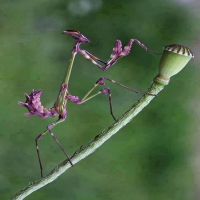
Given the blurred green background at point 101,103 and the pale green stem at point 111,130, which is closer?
the pale green stem at point 111,130

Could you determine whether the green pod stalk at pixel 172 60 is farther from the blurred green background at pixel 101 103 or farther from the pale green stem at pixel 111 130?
the blurred green background at pixel 101 103

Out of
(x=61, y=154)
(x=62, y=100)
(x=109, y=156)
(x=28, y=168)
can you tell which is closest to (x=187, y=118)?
(x=109, y=156)

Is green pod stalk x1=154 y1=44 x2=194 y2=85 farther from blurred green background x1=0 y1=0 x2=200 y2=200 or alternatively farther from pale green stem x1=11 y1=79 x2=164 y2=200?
blurred green background x1=0 y1=0 x2=200 y2=200

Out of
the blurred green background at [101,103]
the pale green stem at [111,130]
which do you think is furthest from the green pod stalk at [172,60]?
the blurred green background at [101,103]

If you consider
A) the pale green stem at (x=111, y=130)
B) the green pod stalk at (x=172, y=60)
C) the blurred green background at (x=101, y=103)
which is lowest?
the blurred green background at (x=101, y=103)

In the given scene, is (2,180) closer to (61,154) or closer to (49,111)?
(61,154)

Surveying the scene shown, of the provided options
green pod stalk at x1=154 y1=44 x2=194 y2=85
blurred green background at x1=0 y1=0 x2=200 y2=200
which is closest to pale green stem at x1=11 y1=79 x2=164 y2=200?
green pod stalk at x1=154 y1=44 x2=194 y2=85

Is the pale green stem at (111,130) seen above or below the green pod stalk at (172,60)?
below
